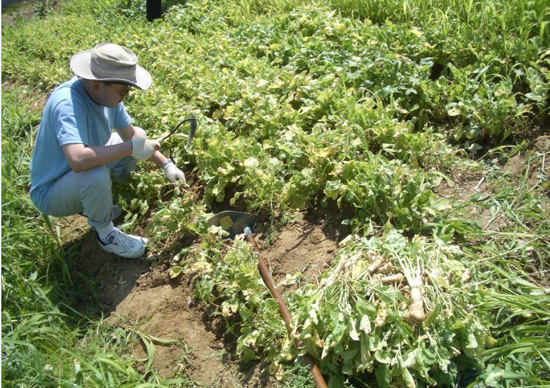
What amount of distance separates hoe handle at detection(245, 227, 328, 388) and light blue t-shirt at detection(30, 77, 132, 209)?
1.10 m

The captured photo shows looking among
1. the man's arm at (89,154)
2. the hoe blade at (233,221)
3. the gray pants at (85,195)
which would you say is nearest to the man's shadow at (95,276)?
the gray pants at (85,195)

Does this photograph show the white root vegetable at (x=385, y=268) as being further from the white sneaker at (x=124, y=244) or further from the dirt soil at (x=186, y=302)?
the white sneaker at (x=124, y=244)

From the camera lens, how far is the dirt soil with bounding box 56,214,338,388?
2719mm

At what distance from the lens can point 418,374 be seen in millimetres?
2230

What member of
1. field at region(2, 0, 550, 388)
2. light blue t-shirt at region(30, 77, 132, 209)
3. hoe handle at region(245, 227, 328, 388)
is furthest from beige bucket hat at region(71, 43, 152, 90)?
hoe handle at region(245, 227, 328, 388)

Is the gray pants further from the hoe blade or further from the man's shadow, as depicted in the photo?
the hoe blade

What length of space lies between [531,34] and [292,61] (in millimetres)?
1692

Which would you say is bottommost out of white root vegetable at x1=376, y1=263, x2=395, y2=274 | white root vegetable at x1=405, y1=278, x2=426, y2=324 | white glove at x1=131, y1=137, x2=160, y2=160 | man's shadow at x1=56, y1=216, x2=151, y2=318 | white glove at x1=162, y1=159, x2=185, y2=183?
man's shadow at x1=56, y1=216, x2=151, y2=318

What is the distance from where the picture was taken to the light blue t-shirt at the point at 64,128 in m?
3.04

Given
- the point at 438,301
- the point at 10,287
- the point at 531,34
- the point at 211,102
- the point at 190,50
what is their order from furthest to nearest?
the point at 190,50, the point at 211,102, the point at 531,34, the point at 10,287, the point at 438,301

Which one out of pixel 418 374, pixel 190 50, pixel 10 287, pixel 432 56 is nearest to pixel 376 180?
pixel 418 374

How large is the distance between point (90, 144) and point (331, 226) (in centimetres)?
152

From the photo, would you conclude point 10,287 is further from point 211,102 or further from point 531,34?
point 531,34

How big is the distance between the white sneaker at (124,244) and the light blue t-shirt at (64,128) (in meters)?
0.45
